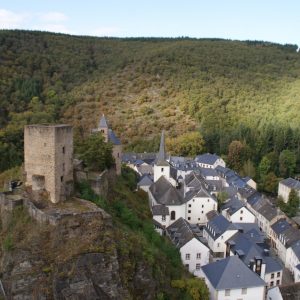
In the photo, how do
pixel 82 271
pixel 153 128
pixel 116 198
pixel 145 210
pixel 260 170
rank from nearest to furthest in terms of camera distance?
pixel 82 271 → pixel 116 198 → pixel 145 210 → pixel 260 170 → pixel 153 128

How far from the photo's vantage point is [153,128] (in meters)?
98.5

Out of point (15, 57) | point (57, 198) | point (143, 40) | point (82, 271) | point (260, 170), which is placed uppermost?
point (143, 40)

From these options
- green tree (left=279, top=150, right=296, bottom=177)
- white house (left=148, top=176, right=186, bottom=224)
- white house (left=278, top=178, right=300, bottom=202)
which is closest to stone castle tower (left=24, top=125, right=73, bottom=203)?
white house (left=148, top=176, right=186, bottom=224)

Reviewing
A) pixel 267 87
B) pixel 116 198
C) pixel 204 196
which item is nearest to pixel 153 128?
pixel 267 87

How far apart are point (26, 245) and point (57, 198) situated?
13.6 feet

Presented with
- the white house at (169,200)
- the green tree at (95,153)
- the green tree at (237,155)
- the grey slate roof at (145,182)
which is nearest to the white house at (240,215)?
the white house at (169,200)

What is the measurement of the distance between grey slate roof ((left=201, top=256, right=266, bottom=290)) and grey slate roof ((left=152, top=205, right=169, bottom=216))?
12.4 m

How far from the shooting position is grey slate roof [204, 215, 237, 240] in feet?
130

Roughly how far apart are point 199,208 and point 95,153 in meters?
17.8

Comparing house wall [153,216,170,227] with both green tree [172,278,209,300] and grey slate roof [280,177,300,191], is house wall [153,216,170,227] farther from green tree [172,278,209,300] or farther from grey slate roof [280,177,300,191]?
grey slate roof [280,177,300,191]

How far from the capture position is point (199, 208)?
155 feet

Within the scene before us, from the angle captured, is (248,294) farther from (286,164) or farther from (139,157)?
(139,157)

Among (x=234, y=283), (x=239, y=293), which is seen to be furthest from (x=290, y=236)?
(x=234, y=283)

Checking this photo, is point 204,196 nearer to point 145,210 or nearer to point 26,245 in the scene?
point 145,210
